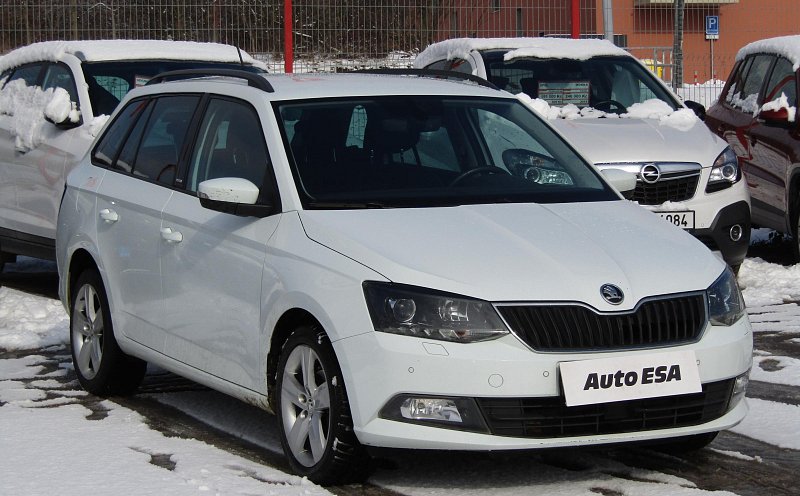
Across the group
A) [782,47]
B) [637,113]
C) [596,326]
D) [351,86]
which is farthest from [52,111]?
[596,326]

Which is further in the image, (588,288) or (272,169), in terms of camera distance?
(272,169)

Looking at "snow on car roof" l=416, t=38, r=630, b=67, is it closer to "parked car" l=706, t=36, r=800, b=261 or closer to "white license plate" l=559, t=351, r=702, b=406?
"parked car" l=706, t=36, r=800, b=261

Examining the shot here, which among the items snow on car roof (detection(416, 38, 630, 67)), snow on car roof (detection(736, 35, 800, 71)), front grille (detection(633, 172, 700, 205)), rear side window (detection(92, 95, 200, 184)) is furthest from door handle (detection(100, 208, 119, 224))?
snow on car roof (detection(736, 35, 800, 71))

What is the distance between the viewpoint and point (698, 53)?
75.4 feet

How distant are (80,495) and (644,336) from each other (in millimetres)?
2069

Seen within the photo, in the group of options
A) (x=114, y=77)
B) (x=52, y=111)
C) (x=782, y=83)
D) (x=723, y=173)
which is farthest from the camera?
(x=782, y=83)

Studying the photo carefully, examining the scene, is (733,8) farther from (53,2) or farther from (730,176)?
(730,176)

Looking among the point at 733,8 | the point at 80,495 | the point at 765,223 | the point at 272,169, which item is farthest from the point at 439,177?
the point at 733,8

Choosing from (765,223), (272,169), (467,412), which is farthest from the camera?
(765,223)

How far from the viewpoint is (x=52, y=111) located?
10781 mm

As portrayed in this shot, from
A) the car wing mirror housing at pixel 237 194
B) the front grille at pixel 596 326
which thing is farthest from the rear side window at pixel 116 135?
the front grille at pixel 596 326

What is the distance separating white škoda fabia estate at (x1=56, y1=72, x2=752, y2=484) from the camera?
5.12 m

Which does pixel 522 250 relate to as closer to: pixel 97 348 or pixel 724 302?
pixel 724 302

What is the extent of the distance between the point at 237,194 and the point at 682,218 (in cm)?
488
